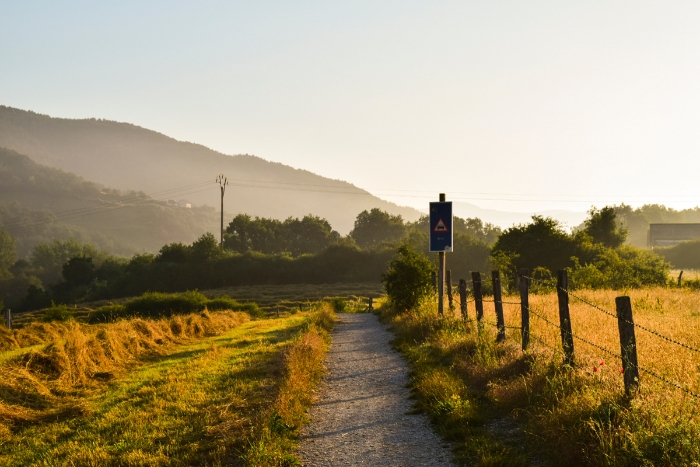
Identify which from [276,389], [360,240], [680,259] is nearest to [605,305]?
[276,389]

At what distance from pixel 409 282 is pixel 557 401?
17430 mm

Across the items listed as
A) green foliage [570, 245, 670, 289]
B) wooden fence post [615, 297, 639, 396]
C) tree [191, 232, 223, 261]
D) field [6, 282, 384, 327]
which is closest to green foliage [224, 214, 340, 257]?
tree [191, 232, 223, 261]

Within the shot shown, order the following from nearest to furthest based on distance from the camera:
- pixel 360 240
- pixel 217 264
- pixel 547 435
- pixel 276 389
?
pixel 547 435 < pixel 276 389 < pixel 217 264 < pixel 360 240

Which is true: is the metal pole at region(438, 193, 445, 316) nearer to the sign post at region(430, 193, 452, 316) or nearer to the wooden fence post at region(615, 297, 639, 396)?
the sign post at region(430, 193, 452, 316)

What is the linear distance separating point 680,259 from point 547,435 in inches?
3321

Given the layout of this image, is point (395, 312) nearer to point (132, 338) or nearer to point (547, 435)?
point (132, 338)

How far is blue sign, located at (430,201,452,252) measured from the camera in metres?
18.0

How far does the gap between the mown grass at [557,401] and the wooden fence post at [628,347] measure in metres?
0.16

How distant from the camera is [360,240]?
428ft

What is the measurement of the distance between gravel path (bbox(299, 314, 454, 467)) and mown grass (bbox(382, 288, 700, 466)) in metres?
0.33

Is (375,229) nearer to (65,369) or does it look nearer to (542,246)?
(542,246)

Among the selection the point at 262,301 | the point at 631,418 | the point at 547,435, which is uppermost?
the point at 631,418

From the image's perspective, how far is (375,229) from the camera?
13038cm

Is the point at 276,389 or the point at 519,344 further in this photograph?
the point at 519,344
